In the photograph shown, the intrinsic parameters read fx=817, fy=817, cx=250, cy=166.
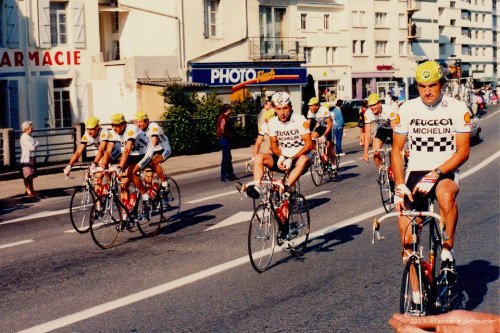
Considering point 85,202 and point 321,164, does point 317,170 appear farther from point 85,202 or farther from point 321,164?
point 85,202

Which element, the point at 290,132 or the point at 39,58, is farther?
the point at 39,58

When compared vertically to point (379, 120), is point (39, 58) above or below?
above

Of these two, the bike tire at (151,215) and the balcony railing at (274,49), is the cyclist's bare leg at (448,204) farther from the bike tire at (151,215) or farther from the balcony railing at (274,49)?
the balcony railing at (274,49)

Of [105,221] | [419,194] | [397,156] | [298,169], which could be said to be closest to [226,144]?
[105,221]

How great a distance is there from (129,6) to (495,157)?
→ 2448 centimetres

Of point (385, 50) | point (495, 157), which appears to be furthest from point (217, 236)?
point (385, 50)

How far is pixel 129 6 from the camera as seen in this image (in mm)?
43438

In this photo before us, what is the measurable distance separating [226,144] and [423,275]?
16.1m

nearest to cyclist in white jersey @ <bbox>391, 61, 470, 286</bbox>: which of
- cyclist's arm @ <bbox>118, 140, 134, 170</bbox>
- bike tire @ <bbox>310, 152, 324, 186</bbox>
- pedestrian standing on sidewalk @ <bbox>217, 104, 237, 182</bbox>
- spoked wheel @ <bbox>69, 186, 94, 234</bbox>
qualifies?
cyclist's arm @ <bbox>118, 140, 134, 170</bbox>

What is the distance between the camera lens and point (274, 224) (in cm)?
1012

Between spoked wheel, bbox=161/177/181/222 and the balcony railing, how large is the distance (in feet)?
104

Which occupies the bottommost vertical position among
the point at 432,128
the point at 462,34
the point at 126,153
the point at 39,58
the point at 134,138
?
the point at 126,153

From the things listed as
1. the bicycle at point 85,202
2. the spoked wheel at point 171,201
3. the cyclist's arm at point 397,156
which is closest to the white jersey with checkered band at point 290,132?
the bicycle at point 85,202

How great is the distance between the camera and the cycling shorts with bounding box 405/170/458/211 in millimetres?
7062
